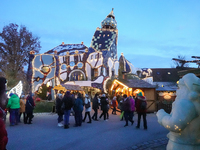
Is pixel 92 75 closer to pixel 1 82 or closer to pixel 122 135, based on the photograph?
pixel 122 135

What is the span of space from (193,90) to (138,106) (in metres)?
5.07

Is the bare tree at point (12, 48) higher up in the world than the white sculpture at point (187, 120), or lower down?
higher up

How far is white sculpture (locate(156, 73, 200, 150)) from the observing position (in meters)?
2.00

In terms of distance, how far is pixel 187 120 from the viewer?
6.51ft

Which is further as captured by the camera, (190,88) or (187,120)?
(190,88)

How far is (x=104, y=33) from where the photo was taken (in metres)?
31.7

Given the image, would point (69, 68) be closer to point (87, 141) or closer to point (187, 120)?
point (87, 141)

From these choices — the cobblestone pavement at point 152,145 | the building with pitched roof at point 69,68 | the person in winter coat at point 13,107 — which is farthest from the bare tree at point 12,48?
the cobblestone pavement at point 152,145

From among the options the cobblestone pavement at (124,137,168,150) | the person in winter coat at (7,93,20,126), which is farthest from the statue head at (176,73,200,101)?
the person in winter coat at (7,93,20,126)

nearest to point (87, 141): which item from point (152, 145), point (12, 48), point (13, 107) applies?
point (152, 145)

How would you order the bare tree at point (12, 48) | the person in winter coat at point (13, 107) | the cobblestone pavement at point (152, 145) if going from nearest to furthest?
the cobblestone pavement at point (152, 145), the person in winter coat at point (13, 107), the bare tree at point (12, 48)

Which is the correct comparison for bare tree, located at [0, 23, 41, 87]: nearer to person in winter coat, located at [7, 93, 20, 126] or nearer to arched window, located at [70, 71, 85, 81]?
arched window, located at [70, 71, 85, 81]

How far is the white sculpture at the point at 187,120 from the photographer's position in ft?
6.55

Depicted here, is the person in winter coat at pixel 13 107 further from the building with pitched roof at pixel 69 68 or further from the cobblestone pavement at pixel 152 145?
the building with pitched roof at pixel 69 68
